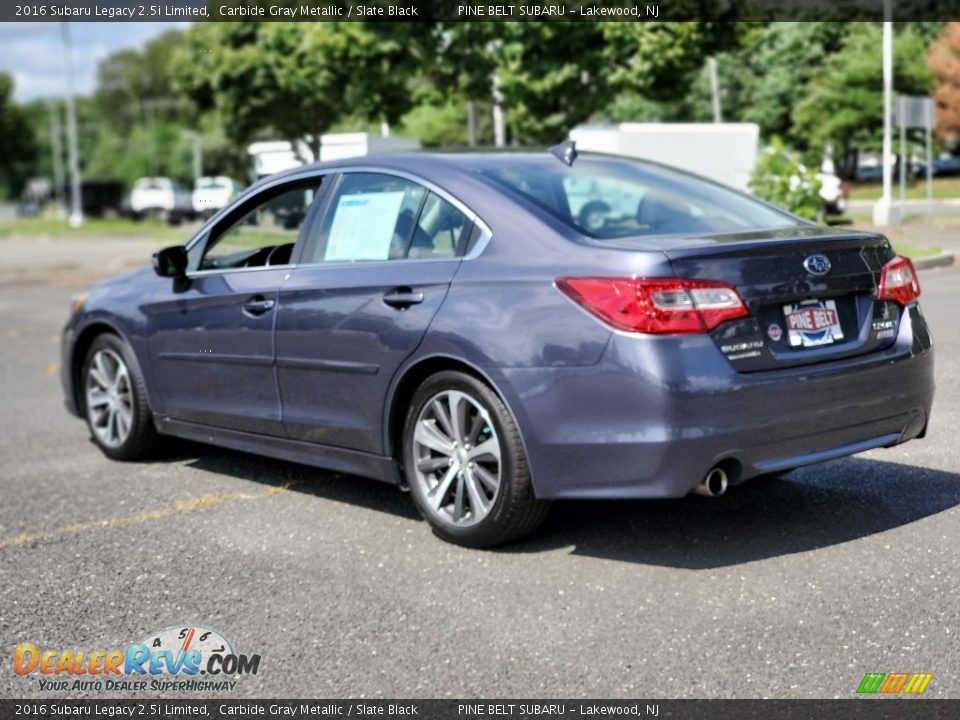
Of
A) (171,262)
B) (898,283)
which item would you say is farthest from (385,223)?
(898,283)

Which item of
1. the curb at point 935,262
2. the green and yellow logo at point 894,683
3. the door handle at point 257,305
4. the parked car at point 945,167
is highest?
the door handle at point 257,305

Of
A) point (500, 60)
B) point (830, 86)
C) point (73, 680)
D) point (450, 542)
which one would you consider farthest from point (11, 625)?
point (830, 86)

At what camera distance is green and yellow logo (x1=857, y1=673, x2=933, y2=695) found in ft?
12.7

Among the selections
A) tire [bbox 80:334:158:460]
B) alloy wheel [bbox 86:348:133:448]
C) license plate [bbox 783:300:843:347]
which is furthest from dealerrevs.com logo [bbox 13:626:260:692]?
alloy wheel [bbox 86:348:133:448]

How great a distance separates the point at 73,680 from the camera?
169 inches

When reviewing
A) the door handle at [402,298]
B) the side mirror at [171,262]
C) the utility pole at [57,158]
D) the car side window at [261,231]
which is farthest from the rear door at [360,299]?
the utility pole at [57,158]

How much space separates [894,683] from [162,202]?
217 ft

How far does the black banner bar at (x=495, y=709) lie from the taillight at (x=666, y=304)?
1.48m

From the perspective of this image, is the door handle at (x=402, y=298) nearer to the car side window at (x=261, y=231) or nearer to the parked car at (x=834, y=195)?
the car side window at (x=261, y=231)

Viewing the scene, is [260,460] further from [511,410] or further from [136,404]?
[511,410]

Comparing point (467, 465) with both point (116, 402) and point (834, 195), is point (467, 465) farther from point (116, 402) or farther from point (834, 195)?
point (834, 195)

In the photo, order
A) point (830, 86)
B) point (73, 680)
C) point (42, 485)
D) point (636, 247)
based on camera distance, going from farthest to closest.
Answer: point (830, 86), point (42, 485), point (636, 247), point (73, 680)

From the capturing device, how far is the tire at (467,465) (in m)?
5.29

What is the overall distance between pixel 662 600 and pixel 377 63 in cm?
2319
